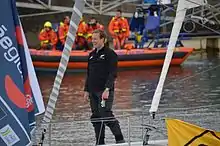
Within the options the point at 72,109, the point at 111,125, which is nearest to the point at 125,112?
the point at 72,109

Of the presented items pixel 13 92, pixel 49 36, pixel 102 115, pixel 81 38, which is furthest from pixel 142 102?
pixel 13 92

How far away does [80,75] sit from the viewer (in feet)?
58.5

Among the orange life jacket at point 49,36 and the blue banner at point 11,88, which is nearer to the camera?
the blue banner at point 11,88

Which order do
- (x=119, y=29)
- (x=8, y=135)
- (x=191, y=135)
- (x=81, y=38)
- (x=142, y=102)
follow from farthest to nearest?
(x=119, y=29), (x=81, y=38), (x=142, y=102), (x=191, y=135), (x=8, y=135)

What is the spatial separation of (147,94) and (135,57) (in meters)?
5.96

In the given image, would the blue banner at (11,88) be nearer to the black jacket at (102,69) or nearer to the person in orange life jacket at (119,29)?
the black jacket at (102,69)

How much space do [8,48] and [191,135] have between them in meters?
1.90

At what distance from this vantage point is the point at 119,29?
19047mm

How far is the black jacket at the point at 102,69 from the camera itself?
243 inches

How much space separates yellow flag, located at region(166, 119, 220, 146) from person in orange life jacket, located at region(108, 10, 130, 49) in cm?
1417

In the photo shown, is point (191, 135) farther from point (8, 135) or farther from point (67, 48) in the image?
point (8, 135)

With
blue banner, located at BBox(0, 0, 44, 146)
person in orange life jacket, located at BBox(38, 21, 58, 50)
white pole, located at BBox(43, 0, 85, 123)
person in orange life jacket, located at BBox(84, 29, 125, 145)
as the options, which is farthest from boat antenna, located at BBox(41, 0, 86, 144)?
person in orange life jacket, located at BBox(38, 21, 58, 50)

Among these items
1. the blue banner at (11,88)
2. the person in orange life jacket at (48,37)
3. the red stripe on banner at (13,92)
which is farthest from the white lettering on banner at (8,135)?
the person in orange life jacket at (48,37)

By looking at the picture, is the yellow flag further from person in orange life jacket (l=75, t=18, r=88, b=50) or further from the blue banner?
person in orange life jacket (l=75, t=18, r=88, b=50)
